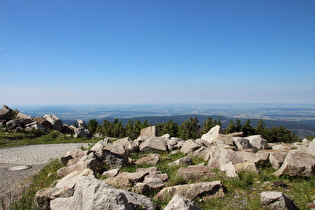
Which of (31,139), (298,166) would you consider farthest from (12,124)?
(298,166)

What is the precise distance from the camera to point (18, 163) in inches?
746

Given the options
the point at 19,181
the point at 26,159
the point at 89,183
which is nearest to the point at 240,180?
the point at 89,183

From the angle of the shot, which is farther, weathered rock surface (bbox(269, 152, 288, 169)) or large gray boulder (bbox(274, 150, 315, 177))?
weathered rock surface (bbox(269, 152, 288, 169))

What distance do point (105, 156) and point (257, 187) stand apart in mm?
9946

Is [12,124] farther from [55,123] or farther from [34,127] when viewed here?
[55,123]

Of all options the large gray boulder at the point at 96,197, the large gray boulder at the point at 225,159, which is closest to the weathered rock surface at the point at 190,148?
the large gray boulder at the point at 225,159

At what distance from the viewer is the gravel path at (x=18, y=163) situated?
11962 millimetres

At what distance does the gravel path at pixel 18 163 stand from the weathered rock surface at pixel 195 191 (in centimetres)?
696

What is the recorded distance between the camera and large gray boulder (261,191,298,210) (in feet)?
22.9

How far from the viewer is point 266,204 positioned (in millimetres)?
7223

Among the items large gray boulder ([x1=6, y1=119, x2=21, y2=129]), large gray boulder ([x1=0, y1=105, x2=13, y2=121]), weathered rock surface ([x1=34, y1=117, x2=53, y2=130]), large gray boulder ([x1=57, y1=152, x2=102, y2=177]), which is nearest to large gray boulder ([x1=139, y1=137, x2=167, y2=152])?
large gray boulder ([x1=57, y1=152, x2=102, y2=177])

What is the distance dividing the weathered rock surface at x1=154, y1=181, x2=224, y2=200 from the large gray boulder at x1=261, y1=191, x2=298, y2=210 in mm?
1850

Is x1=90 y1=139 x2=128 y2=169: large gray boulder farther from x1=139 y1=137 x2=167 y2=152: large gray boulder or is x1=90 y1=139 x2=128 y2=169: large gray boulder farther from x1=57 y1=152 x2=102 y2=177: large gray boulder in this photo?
x1=139 y1=137 x2=167 y2=152: large gray boulder

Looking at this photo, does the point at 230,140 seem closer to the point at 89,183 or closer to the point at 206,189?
the point at 206,189
